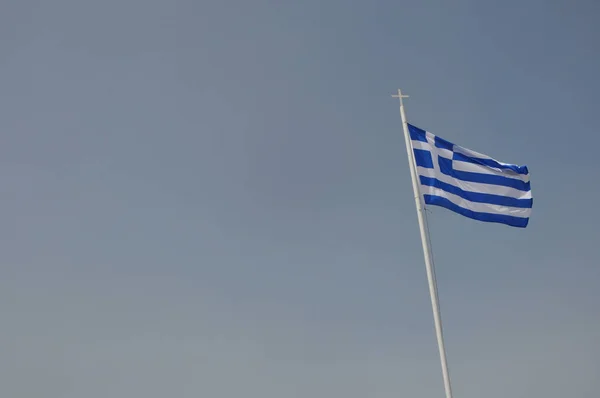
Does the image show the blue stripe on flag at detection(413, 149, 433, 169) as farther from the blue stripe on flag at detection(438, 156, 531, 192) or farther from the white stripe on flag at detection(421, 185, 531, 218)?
the white stripe on flag at detection(421, 185, 531, 218)

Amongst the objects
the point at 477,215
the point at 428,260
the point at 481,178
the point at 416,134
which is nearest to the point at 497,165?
the point at 481,178

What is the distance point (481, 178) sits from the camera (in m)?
23.8

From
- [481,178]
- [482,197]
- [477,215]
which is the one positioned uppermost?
[481,178]

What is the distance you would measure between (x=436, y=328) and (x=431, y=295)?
1053 millimetres

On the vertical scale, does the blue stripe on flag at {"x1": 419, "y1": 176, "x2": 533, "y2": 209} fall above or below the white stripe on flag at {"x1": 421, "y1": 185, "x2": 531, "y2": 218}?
above

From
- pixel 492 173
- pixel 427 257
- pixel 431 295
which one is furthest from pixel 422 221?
pixel 492 173

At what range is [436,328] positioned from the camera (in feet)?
65.1

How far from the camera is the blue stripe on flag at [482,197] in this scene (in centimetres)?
2266

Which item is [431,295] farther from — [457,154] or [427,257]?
[457,154]

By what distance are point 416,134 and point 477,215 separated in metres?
3.79

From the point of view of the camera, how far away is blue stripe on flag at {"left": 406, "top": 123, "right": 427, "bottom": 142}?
22.7 metres

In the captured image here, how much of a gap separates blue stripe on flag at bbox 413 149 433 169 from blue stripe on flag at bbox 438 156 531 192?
21.3 inches

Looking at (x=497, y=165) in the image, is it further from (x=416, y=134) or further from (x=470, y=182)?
(x=416, y=134)

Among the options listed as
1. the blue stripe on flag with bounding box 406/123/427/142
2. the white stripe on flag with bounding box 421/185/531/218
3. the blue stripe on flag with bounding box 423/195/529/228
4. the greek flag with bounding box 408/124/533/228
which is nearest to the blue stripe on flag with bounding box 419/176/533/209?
the greek flag with bounding box 408/124/533/228
